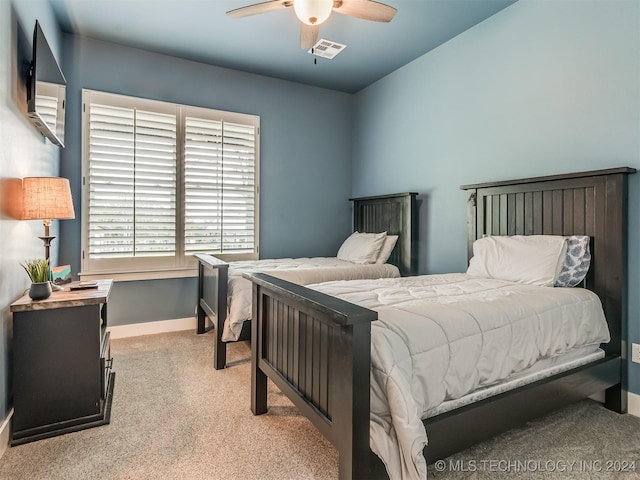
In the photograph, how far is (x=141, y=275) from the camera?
3.56 m

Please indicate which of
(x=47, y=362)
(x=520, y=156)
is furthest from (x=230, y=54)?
(x=47, y=362)

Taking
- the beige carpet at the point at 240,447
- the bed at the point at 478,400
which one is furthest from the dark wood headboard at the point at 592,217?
the beige carpet at the point at 240,447

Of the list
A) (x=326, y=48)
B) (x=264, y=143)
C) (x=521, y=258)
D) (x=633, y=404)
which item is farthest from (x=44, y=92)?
(x=633, y=404)

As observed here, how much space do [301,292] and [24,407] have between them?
1559 millimetres

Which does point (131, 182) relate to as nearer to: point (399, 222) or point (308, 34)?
point (308, 34)

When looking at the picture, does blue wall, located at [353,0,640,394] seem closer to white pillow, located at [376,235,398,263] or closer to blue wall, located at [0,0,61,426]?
white pillow, located at [376,235,398,263]

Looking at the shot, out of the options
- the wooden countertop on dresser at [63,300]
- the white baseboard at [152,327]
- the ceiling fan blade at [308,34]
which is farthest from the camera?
the white baseboard at [152,327]

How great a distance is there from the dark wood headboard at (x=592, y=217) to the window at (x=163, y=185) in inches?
107

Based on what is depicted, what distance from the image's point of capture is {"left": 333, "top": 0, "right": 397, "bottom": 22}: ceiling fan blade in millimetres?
2166

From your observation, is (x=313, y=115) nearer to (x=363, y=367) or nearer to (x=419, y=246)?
(x=419, y=246)

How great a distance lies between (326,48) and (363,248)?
2001 millimetres

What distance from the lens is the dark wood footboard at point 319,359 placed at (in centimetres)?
123

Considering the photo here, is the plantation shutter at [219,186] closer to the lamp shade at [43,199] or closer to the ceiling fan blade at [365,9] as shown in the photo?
the lamp shade at [43,199]

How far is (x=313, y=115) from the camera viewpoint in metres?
4.55
